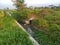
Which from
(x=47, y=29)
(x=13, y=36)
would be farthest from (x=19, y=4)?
(x=13, y=36)

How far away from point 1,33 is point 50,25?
2014mm

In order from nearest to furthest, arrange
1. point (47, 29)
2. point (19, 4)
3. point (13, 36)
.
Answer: point (13, 36) < point (47, 29) < point (19, 4)

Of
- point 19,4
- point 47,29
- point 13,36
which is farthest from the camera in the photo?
point 19,4

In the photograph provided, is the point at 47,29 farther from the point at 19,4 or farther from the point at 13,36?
the point at 19,4

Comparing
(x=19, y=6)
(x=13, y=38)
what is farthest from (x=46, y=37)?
(x=19, y=6)

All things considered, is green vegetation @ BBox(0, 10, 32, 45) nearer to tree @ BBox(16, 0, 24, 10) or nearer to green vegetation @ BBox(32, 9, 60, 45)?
green vegetation @ BBox(32, 9, 60, 45)

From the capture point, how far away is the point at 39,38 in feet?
28.1

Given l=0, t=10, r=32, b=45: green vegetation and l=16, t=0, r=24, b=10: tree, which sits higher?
l=0, t=10, r=32, b=45: green vegetation

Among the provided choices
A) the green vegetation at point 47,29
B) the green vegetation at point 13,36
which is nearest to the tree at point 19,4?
the green vegetation at point 47,29

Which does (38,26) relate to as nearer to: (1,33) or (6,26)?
(6,26)

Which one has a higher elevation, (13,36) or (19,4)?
(13,36)

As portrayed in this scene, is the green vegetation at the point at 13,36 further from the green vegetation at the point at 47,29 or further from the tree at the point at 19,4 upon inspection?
the tree at the point at 19,4

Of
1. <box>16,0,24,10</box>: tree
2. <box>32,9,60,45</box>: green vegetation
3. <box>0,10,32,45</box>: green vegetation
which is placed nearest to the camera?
<box>0,10,32,45</box>: green vegetation

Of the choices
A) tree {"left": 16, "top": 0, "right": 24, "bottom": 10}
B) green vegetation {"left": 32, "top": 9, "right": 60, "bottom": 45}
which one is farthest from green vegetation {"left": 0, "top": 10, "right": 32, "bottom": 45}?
tree {"left": 16, "top": 0, "right": 24, "bottom": 10}
